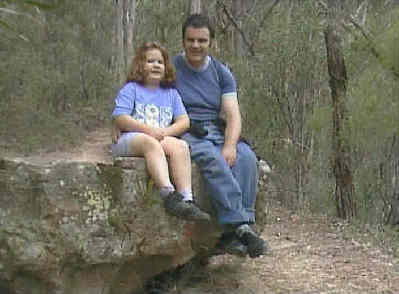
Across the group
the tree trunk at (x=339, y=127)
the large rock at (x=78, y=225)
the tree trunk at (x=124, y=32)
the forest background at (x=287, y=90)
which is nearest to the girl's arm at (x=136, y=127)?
the large rock at (x=78, y=225)

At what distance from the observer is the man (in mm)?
3895

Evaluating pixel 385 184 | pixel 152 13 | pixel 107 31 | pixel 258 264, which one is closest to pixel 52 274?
pixel 258 264

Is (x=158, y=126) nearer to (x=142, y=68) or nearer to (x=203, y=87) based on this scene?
(x=142, y=68)

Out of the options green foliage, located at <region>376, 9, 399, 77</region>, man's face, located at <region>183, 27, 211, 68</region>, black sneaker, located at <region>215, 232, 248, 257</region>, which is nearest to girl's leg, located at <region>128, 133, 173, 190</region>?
black sneaker, located at <region>215, 232, 248, 257</region>

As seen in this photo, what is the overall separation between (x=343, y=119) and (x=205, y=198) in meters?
4.22

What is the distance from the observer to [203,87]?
4.34 m

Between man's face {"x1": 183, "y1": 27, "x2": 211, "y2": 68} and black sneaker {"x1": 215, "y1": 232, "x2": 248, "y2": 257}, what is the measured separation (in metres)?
1.09

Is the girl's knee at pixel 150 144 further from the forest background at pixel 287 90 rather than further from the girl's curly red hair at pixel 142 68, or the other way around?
the forest background at pixel 287 90

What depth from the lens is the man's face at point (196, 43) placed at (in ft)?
13.9

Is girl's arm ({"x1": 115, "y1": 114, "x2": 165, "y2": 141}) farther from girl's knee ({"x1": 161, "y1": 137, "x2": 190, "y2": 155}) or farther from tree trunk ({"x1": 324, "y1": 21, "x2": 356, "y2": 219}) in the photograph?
tree trunk ({"x1": 324, "y1": 21, "x2": 356, "y2": 219})

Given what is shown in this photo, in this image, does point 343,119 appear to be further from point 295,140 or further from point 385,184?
point 385,184

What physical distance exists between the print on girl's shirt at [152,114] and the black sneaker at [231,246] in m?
0.75

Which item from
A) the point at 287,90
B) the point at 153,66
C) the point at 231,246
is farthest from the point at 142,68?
the point at 287,90

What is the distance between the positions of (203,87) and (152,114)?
0.48 m
